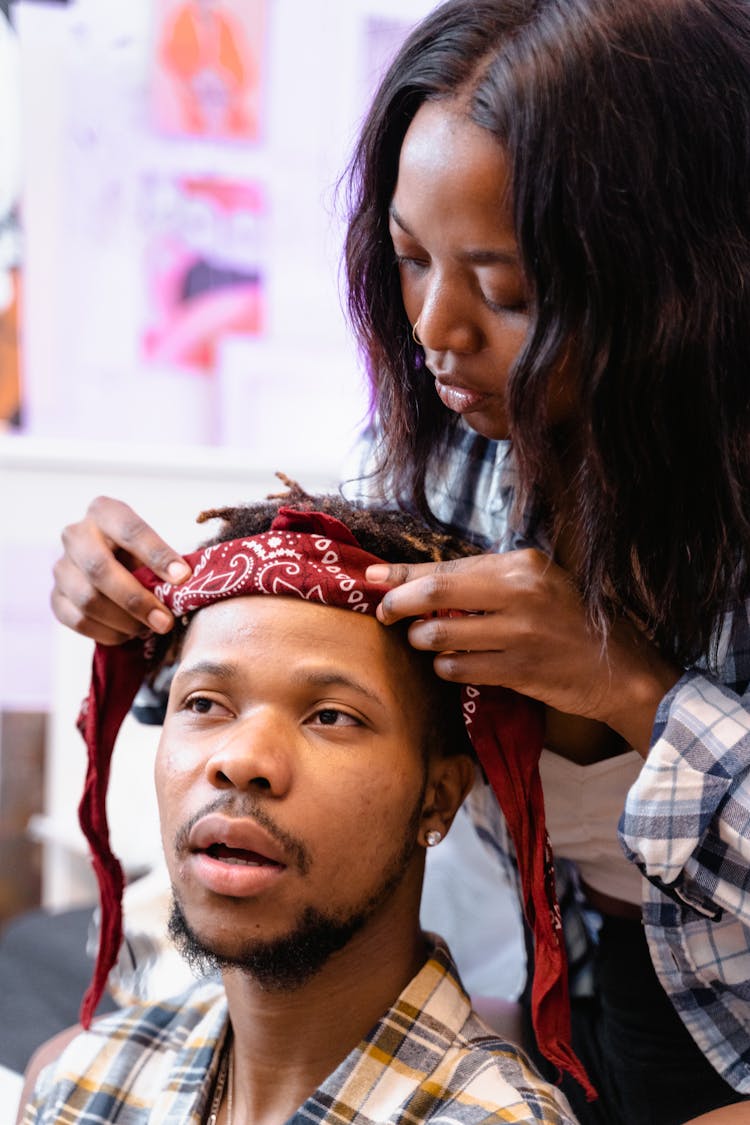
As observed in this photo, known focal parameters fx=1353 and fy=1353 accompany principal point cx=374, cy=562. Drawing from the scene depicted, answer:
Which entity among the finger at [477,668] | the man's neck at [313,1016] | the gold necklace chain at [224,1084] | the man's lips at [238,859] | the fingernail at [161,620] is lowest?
the gold necklace chain at [224,1084]

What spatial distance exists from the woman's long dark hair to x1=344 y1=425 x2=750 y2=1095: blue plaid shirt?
10 cm

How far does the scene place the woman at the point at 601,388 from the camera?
108 cm

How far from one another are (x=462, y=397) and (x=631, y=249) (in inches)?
8.1

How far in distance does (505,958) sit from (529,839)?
53cm

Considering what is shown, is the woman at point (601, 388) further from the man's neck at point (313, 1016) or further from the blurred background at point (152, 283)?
the blurred background at point (152, 283)

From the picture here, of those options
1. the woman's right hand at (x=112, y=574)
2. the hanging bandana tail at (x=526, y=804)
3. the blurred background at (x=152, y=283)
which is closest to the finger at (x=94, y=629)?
the woman's right hand at (x=112, y=574)

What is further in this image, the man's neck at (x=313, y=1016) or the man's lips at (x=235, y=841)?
the man's neck at (x=313, y=1016)

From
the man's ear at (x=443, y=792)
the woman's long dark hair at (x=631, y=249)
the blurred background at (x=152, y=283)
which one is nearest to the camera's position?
the woman's long dark hair at (x=631, y=249)

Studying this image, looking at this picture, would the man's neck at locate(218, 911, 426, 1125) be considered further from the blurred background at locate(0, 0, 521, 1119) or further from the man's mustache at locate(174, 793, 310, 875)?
the blurred background at locate(0, 0, 521, 1119)

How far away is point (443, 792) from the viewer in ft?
4.31

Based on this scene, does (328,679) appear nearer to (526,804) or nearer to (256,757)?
(256,757)

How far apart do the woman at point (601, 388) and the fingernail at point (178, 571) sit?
1 centimetres

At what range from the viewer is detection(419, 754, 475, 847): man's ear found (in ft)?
4.23

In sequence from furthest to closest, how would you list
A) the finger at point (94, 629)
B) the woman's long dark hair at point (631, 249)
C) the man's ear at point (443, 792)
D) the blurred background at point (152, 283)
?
the blurred background at point (152, 283) → the finger at point (94, 629) → the man's ear at point (443, 792) → the woman's long dark hair at point (631, 249)
